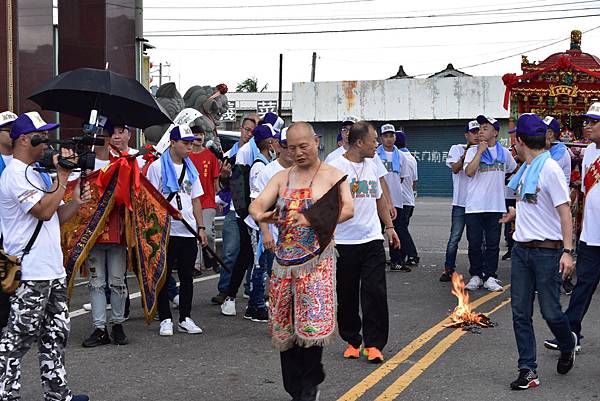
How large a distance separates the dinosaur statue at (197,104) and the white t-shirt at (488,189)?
5.44 m

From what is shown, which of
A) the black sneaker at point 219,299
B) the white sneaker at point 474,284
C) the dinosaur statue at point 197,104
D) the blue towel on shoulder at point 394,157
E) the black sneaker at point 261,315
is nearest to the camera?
the black sneaker at point 261,315

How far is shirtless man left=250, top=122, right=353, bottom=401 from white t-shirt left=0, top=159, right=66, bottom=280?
4.35 ft

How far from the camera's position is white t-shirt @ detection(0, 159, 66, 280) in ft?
19.7

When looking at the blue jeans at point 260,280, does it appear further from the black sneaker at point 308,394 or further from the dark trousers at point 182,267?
the black sneaker at point 308,394

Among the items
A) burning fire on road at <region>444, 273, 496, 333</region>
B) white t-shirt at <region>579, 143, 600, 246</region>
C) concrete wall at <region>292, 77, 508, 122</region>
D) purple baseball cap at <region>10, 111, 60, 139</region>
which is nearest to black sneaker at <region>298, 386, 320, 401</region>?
purple baseball cap at <region>10, 111, 60, 139</region>

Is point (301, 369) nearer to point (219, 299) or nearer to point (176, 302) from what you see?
point (176, 302)

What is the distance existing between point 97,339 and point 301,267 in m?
2.99

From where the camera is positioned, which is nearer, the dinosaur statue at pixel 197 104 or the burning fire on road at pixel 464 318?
the burning fire on road at pixel 464 318

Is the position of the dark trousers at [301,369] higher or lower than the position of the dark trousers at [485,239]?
lower

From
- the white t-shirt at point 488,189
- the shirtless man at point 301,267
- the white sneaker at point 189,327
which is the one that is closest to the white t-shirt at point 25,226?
the shirtless man at point 301,267

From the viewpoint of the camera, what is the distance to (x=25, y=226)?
240 inches

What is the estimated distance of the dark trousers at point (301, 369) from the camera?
6293mm

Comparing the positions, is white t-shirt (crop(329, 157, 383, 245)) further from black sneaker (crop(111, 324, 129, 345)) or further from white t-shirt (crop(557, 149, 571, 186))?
white t-shirt (crop(557, 149, 571, 186))

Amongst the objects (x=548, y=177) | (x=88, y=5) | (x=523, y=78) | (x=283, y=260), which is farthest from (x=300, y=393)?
(x=88, y=5)
